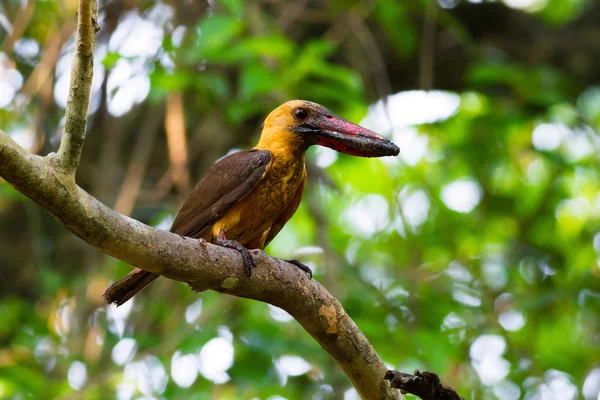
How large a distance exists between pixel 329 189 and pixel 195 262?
319 centimetres

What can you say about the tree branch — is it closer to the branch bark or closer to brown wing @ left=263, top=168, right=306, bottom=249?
the branch bark

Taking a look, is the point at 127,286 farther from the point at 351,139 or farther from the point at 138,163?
the point at 138,163

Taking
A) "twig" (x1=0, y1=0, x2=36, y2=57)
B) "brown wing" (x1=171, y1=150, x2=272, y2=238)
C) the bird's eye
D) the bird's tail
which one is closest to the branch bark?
the bird's tail

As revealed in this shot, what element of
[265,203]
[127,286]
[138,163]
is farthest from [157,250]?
[138,163]

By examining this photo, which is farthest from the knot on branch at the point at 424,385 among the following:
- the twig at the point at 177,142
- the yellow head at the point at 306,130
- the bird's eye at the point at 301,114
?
the twig at the point at 177,142

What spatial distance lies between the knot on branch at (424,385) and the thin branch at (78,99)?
110cm

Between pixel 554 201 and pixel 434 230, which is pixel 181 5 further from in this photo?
pixel 554 201

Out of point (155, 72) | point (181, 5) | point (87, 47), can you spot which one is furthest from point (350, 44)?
point (87, 47)

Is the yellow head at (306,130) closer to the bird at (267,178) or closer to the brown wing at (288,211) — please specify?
the bird at (267,178)

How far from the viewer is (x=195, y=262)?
231cm

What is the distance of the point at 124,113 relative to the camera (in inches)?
206

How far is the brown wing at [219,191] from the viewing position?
3121 mm

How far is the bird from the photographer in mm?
3123

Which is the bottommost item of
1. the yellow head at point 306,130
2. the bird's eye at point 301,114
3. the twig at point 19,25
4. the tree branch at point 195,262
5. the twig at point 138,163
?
the tree branch at point 195,262
